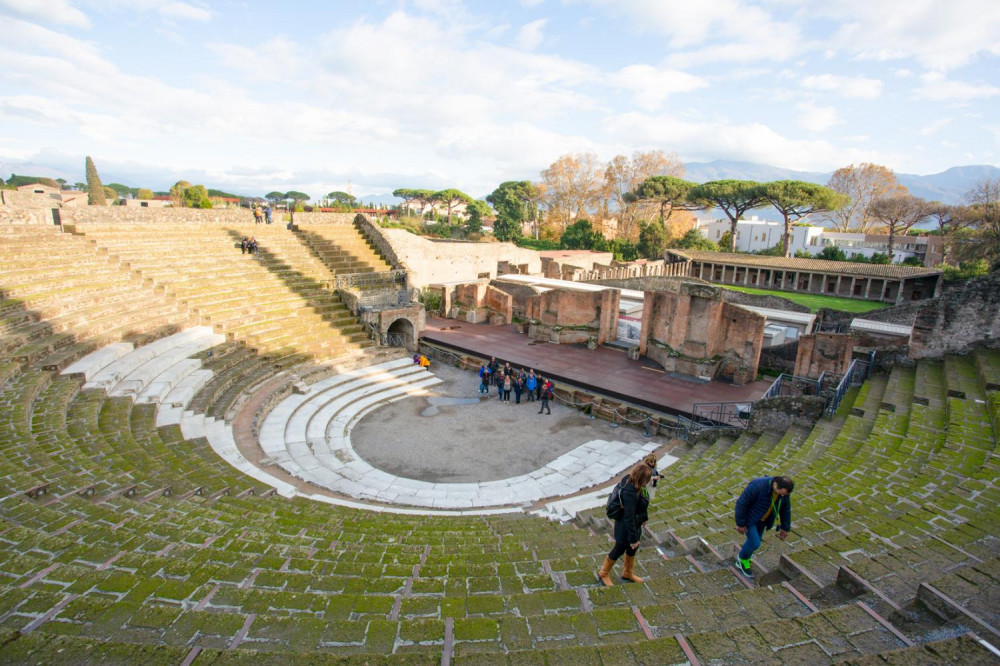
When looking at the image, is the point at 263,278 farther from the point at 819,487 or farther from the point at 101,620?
the point at 819,487

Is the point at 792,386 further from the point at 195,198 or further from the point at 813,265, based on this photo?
the point at 195,198

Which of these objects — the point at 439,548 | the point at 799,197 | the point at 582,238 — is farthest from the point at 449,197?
the point at 439,548

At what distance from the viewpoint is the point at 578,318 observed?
20.4 metres

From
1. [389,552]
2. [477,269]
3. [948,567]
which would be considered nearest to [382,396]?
[389,552]

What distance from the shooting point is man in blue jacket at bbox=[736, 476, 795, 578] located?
15.6 ft

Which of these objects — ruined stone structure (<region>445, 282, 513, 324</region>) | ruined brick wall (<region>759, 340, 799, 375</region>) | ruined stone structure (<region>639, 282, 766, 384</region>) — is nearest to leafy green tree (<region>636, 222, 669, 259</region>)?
ruined stone structure (<region>445, 282, 513, 324</region>)

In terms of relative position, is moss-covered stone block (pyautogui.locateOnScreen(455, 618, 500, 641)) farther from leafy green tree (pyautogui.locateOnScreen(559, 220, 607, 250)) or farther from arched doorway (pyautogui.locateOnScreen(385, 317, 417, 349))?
leafy green tree (pyautogui.locateOnScreen(559, 220, 607, 250))

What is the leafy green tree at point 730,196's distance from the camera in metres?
45.6

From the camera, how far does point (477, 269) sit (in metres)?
29.8

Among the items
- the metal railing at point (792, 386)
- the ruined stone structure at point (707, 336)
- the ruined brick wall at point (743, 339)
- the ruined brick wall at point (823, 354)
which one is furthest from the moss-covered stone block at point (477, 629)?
the ruined brick wall at point (823, 354)

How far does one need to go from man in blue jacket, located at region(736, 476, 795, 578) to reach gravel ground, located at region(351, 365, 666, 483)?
21.3ft

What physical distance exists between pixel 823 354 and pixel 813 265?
2796 cm

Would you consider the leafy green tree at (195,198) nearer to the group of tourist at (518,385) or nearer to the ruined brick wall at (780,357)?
the group of tourist at (518,385)

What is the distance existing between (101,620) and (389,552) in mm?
2628
